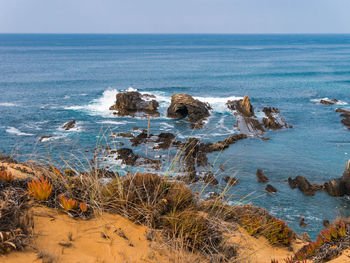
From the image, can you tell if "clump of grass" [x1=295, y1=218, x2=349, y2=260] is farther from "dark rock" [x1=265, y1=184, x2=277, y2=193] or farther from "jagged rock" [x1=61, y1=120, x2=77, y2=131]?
"jagged rock" [x1=61, y1=120, x2=77, y2=131]

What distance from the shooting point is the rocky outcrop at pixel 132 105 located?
112 feet

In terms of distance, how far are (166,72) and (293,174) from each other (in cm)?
4956

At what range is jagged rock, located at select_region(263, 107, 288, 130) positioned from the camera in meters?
29.7

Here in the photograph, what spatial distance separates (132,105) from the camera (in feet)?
114

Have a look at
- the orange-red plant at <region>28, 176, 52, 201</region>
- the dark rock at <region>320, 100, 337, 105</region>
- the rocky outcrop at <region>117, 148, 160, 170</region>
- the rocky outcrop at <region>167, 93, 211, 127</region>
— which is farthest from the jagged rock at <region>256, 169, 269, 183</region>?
the dark rock at <region>320, 100, 337, 105</region>

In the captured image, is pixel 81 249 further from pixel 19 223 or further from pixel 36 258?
pixel 19 223

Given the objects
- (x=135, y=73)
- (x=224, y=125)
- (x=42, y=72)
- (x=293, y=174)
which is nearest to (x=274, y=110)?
(x=224, y=125)

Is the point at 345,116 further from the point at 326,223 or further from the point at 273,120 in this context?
the point at 326,223

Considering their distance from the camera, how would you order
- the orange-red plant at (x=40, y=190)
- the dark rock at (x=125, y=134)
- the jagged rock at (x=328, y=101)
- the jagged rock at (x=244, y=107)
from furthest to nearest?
the jagged rock at (x=328, y=101) < the jagged rock at (x=244, y=107) < the dark rock at (x=125, y=134) < the orange-red plant at (x=40, y=190)

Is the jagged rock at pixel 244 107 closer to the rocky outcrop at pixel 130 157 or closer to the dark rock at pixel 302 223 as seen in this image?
the rocky outcrop at pixel 130 157

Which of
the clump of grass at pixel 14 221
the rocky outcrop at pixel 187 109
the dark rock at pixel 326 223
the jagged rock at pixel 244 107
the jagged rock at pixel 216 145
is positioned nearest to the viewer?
the clump of grass at pixel 14 221

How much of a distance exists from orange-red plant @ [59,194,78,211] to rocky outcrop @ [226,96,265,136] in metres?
24.6

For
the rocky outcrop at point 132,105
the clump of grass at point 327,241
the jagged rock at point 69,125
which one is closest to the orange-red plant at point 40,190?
the clump of grass at point 327,241

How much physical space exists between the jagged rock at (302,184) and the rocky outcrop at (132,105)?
18.6 meters
